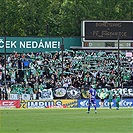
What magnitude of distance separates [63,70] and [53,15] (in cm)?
2632

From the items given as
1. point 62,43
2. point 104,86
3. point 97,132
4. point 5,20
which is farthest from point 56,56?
point 97,132

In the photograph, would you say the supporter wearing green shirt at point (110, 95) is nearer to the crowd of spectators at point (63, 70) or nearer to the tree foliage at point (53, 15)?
the crowd of spectators at point (63, 70)

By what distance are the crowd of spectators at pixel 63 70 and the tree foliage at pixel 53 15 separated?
1872 centimetres

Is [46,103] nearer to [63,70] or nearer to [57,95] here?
[57,95]

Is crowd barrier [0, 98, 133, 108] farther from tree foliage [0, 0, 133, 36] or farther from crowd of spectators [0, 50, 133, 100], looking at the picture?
tree foliage [0, 0, 133, 36]

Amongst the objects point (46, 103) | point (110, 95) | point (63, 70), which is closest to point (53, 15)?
point (63, 70)

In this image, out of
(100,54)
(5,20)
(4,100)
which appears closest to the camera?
(4,100)

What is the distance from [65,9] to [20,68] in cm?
2556

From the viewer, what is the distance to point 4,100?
2018 inches

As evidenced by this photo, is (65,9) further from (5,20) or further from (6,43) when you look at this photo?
(6,43)

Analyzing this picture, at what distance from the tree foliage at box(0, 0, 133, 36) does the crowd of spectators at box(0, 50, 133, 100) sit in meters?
18.7

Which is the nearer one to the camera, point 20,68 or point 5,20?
point 20,68

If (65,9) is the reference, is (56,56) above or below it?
below

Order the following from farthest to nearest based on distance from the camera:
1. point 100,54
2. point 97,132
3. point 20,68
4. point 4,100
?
point 100,54, point 20,68, point 4,100, point 97,132
